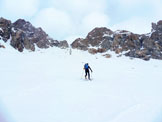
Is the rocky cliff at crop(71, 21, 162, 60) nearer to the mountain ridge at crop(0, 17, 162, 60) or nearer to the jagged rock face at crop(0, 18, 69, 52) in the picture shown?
the mountain ridge at crop(0, 17, 162, 60)

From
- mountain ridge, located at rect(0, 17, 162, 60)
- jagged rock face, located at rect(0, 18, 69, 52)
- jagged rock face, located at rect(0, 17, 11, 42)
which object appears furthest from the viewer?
mountain ridge, located at rect(0, 17, 162, 60)

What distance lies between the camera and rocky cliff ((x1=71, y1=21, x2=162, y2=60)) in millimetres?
48812

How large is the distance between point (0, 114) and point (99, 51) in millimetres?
53105

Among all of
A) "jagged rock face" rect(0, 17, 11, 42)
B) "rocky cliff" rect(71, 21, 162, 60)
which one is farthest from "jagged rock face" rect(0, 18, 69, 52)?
"rocky cliff" rect(71, 21, 162, 60)

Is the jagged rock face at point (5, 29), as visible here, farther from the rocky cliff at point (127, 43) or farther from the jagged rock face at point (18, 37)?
the rocky cliff at point (127, 43)

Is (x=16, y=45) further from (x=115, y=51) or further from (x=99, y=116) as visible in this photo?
(x=99, y=116)

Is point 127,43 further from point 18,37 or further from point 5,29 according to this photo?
point 5,29

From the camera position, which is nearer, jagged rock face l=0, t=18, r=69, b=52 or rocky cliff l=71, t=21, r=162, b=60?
jagged rock face l=0, t=18, r=69, b=52

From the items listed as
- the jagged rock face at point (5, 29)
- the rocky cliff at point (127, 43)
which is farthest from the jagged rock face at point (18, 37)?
the rocky cliff at point (127, 43)

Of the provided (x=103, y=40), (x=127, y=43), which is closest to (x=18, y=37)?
(x=103, y=40)

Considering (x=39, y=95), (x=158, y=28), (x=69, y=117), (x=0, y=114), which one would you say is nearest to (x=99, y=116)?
(x=69, y=117)

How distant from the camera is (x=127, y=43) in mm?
54562

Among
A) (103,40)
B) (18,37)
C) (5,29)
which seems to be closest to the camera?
(5,29)

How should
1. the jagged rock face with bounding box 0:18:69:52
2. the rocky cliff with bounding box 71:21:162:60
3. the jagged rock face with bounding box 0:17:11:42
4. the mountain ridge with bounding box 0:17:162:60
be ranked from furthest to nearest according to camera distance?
the rocky cliff with bounding box 71:21:162:60
the mountain ridge with bounding box 0:17:162:60
the jagged rock face with bounding box 0:18:69:52
the jagged rock face with bounding box 0:17:11:42
